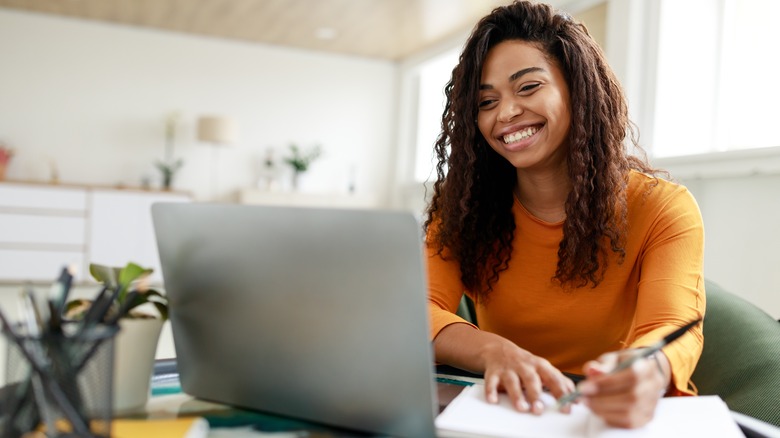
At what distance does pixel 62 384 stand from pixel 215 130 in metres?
6.30

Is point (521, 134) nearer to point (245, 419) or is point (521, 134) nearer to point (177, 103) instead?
point (245, 419)

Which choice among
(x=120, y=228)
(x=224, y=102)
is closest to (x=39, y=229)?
(x=120, y=228)

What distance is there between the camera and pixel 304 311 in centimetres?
71

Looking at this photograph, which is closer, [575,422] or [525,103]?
[575,422]

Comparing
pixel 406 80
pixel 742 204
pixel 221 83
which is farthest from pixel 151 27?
pixel 742 204

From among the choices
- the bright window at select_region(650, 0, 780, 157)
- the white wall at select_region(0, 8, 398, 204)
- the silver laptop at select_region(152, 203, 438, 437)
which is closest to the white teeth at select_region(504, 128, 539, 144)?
the silver laptop at select_region(152, 203, 438, 437)

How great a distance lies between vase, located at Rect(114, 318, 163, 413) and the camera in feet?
2.64

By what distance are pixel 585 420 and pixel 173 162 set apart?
266 inches

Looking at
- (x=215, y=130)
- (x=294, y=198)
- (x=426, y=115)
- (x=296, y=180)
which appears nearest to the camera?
(x=215, y=130)

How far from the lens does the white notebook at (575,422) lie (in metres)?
0.70

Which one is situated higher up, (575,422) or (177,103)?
(177,103)

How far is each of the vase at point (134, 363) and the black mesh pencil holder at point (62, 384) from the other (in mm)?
169

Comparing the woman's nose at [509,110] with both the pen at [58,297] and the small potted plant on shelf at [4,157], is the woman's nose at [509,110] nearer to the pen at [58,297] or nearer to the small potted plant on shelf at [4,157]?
the pen at [58,297]

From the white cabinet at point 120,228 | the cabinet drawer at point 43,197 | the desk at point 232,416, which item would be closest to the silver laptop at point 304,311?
the desk at point 232,416
